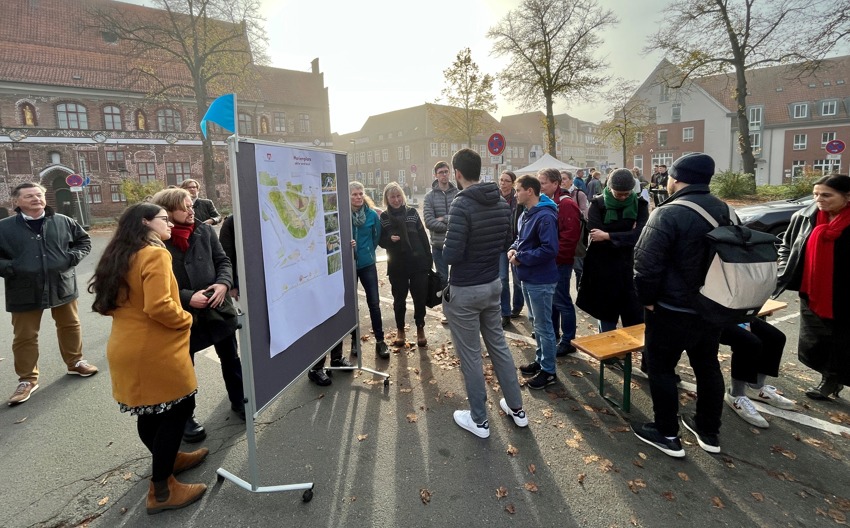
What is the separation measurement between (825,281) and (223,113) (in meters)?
4.80

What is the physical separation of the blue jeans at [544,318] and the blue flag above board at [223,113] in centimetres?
289

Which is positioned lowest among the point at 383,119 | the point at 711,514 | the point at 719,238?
the point at 711,514

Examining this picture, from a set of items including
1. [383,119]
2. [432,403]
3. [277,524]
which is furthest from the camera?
[383,119]

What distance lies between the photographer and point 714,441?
10.8ft

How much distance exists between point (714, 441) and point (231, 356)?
12.8ft

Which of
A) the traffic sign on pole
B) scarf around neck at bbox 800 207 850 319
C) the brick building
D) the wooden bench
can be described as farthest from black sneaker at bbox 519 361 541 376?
the brick building

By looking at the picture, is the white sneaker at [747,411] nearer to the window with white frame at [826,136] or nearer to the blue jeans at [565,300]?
the blue jeans at [565,300]

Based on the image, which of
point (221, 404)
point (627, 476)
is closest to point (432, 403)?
point (627, 476)

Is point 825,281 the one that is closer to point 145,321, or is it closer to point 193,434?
point 145,321

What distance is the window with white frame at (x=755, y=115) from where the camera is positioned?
46281 mm

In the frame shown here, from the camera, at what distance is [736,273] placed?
2779 mm

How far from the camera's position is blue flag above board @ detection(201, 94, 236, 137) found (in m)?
2.56

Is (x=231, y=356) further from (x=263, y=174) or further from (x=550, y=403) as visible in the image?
(x=550, y=403)

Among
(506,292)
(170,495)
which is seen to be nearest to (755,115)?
(506,292)
